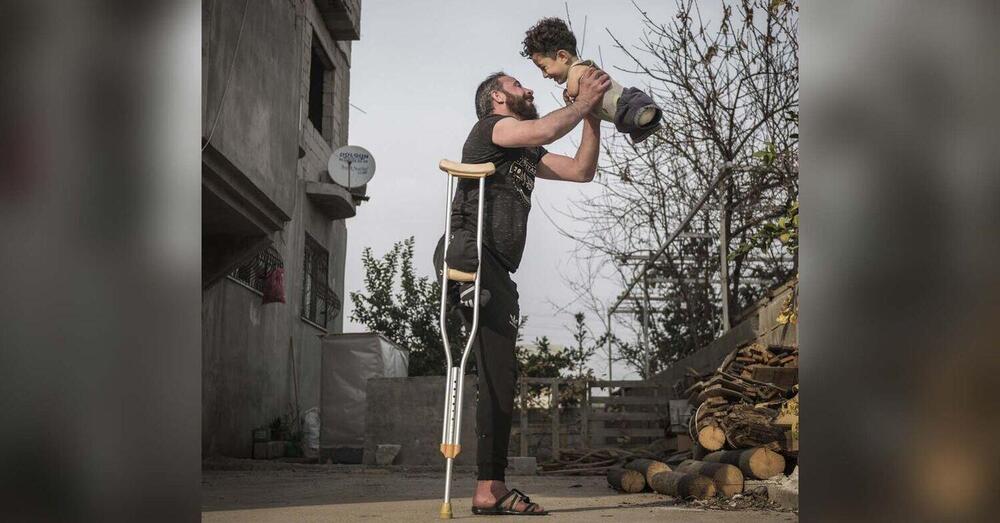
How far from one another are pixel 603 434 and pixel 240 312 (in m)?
4.64

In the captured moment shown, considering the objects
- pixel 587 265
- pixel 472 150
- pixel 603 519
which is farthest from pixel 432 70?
pixel 587 265

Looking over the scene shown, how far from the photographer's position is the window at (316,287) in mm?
15914

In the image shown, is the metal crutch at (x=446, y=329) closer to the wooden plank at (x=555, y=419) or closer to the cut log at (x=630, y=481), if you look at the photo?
the cut log at (x=630, y=481)

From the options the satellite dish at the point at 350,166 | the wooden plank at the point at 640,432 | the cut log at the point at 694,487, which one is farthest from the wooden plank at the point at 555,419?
the cut log at the point at 694,487

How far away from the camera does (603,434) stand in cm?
1275

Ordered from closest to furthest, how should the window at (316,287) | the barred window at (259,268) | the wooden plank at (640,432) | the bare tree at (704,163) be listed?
the bare tree at (704,163) < the barred window at (259,268) < the wooden plank at (640,432) < the window at (316,287)

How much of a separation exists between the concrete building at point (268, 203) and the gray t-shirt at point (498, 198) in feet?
8.18

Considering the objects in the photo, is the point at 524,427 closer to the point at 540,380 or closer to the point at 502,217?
the point at 540,380

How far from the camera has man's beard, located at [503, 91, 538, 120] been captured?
4.27 m

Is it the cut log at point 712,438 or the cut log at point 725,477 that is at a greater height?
the cut log at point 712,438

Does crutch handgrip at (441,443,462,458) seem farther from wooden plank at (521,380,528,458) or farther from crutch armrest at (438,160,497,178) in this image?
wooden plank at (521,380,528,458)
